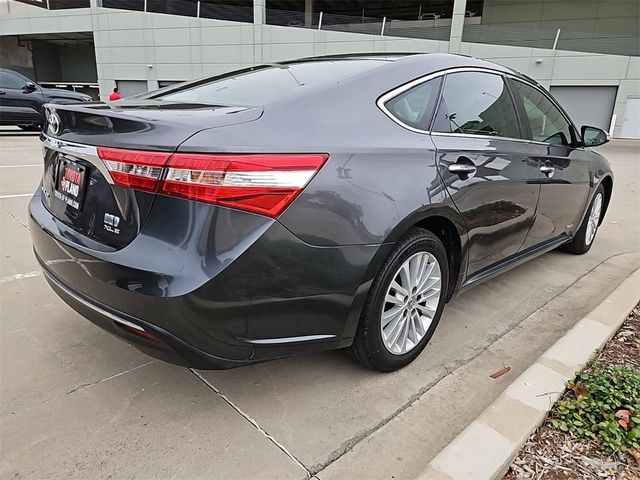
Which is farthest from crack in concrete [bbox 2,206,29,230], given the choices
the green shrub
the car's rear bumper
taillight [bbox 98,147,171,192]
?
the green shrub

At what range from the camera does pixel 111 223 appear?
1.81 m

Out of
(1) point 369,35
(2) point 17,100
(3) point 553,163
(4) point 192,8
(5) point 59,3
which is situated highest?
(5) point 59,3

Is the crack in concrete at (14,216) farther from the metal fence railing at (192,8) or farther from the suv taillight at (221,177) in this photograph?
the metal fence railing at (192,8)

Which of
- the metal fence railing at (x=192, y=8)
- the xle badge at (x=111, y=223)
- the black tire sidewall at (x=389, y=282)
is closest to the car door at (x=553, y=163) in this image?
the black tire sidewall at (x=389, y=282)

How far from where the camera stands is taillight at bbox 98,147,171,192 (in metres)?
1.65

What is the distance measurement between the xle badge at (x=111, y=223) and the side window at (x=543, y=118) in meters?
2.72

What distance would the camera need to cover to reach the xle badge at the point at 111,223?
1.79 metres

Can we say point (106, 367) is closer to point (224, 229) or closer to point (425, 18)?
point (224, 229)

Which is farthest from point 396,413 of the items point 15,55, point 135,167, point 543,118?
point 15,55

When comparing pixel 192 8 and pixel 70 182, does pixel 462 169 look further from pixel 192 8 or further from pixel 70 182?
pixel 192 8

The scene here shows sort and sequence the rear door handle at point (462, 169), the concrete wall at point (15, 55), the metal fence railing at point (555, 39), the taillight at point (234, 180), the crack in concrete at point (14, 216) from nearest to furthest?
1. the taillight at point (234, 180)
2. the rear door handle at point (462, 169)
3. the crack in concrete at point (14, 216)
4. the metal fence railing at point (555, 39)
5. the concrete wall at point (15, 55)

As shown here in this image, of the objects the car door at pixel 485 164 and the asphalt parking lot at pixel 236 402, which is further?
the car door at pixel 485 164

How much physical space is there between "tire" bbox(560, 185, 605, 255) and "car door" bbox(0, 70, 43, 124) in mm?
13727

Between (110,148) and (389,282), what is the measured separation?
1.31m
